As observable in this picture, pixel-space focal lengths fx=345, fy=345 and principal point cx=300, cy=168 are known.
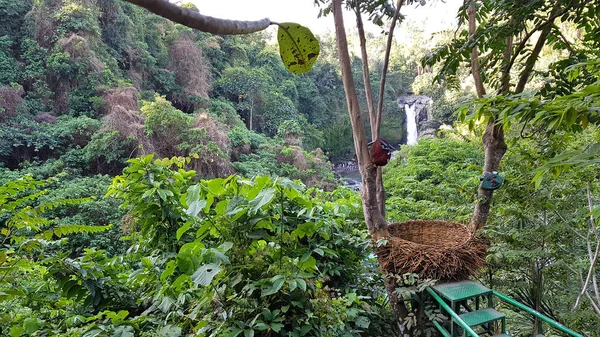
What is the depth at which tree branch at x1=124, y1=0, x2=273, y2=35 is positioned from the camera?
345mm

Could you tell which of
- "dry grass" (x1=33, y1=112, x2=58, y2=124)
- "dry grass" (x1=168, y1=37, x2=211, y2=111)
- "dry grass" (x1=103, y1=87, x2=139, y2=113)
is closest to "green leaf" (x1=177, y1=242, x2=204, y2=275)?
"dry grass" (x1=103, y1=87, x2=139, y2=113)

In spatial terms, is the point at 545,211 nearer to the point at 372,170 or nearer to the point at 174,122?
the point at 372,170

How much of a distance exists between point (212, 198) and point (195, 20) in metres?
0.71

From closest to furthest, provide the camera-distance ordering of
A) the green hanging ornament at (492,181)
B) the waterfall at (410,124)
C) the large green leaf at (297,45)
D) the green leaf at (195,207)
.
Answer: the large green leaf at (297,45) → the green leaf at (195,207) → the green hanging ornament at (492,181) → the waterfall at (410,124)

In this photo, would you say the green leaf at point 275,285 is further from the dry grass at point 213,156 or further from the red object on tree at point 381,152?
the dry grass at point 213,156

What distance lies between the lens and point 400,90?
62.6ft

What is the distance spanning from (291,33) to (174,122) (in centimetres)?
874

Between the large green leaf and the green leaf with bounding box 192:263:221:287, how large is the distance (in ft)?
1.69

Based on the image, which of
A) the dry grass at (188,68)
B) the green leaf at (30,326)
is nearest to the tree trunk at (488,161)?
the green leaf at (30,326)

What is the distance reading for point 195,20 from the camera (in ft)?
1.25

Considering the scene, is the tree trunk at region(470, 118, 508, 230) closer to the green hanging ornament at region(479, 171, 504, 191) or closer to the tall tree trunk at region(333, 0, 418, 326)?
the green hanging ornament at region(479, 171, 504, 191)

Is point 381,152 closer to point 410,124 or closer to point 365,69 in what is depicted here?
point 365,69

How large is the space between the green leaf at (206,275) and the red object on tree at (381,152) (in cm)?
119

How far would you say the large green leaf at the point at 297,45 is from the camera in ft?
1.89
